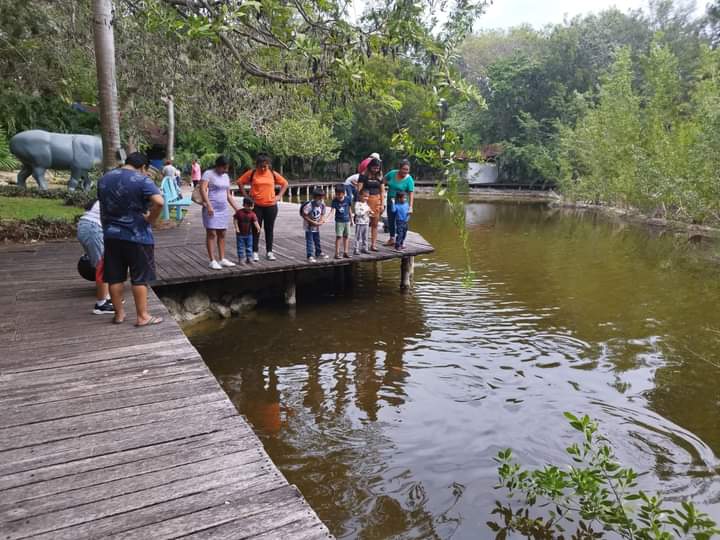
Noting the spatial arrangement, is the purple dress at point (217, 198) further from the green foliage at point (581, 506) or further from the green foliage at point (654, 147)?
the green foliage at point (654, 147)

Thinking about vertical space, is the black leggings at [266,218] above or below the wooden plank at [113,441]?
above

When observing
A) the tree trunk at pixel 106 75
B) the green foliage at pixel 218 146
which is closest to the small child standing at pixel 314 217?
the tree trunk at pixel 106 75

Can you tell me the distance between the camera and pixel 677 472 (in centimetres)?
495

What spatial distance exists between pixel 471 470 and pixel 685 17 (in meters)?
50.0

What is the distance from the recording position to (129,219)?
509 cm

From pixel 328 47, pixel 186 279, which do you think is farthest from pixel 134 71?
pixel 328 47

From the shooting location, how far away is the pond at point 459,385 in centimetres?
469

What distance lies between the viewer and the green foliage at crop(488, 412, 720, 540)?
145 inches

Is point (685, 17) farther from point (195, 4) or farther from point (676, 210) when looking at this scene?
point (195, 4)

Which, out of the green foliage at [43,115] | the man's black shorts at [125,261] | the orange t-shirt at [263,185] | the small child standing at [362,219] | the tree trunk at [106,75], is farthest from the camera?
the green foliage at [43,115]

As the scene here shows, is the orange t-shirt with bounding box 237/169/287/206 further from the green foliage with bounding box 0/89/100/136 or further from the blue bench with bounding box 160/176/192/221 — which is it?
the green foliage with bounding box 0/89/100/136

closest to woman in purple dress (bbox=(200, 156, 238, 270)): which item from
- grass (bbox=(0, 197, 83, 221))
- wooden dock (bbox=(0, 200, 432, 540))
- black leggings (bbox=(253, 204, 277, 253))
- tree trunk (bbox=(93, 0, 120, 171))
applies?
black leggings (bbox=(253, 204, 277, 253))

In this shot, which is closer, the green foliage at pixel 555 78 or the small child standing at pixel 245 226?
the small child standing at pixel 245 226

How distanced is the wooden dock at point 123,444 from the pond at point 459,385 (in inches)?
53.9
